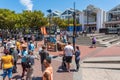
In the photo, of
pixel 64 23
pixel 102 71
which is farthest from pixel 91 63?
pixel 64 23

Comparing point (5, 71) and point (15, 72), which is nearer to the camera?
point (5, 71)

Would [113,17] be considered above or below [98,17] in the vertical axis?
below

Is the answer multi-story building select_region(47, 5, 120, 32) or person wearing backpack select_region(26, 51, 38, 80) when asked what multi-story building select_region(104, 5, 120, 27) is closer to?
multi-story building select_region(47, 5, 120, 32)

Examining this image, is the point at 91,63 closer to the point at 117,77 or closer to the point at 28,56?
the point at 117,77

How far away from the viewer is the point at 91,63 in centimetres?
1688

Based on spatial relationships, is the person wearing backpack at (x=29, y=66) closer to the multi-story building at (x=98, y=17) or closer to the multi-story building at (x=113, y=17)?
the multi-story building at (x=113, y=17)

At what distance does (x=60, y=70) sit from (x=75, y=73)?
3.17 ft

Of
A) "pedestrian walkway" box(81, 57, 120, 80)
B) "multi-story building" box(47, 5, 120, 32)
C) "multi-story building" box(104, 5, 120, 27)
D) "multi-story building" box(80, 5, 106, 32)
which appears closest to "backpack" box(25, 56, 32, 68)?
"pedestrian walkway" box(81, 57, 120, 80)

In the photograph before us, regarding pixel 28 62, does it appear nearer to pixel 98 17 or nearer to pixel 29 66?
pixel 29 66

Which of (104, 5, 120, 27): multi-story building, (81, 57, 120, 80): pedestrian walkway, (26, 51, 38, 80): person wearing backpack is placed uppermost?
(104, 5, 120, 27): multi-story building

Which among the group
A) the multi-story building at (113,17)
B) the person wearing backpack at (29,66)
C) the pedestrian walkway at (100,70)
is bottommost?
the pedestrian walkway at (100,70)

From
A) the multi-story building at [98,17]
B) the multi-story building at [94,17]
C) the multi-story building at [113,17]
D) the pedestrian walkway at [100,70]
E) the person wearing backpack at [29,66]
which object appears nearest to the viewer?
the person wearing backpack at [29,66]

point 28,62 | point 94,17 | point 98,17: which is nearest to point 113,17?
point 98,17

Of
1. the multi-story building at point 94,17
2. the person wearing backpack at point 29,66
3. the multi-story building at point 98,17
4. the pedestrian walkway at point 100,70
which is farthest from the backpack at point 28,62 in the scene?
the multi-story building at point 94,17
